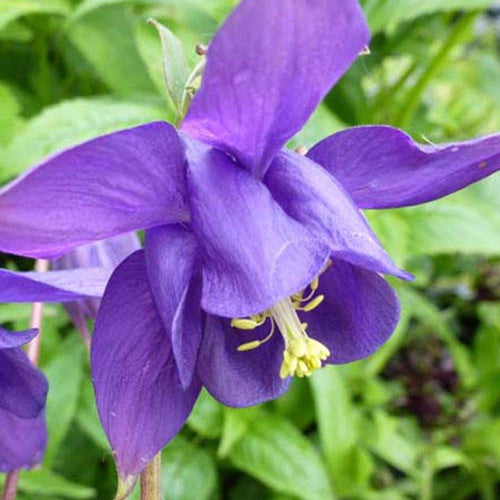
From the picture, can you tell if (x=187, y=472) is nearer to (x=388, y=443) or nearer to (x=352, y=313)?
(x=388, y=443)

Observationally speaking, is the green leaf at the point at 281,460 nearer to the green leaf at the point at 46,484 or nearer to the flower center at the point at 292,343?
the green leaf at the point at 46,484

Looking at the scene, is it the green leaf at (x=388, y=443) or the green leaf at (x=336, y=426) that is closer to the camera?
the green leaf at (x=336, y=426)

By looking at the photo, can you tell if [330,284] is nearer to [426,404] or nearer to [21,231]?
[21,231]

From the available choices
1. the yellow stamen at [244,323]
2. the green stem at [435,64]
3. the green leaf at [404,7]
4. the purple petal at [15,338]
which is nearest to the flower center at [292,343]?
the yellow stamen at [244,323]

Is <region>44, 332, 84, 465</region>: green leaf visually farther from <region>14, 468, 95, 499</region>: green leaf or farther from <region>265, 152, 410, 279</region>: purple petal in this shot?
<region>265, 152, 410, 279</region>: purple petal

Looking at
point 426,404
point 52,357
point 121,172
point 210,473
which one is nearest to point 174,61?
point 121,172

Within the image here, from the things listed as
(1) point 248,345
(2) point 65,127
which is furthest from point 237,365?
(2) point 65,127
